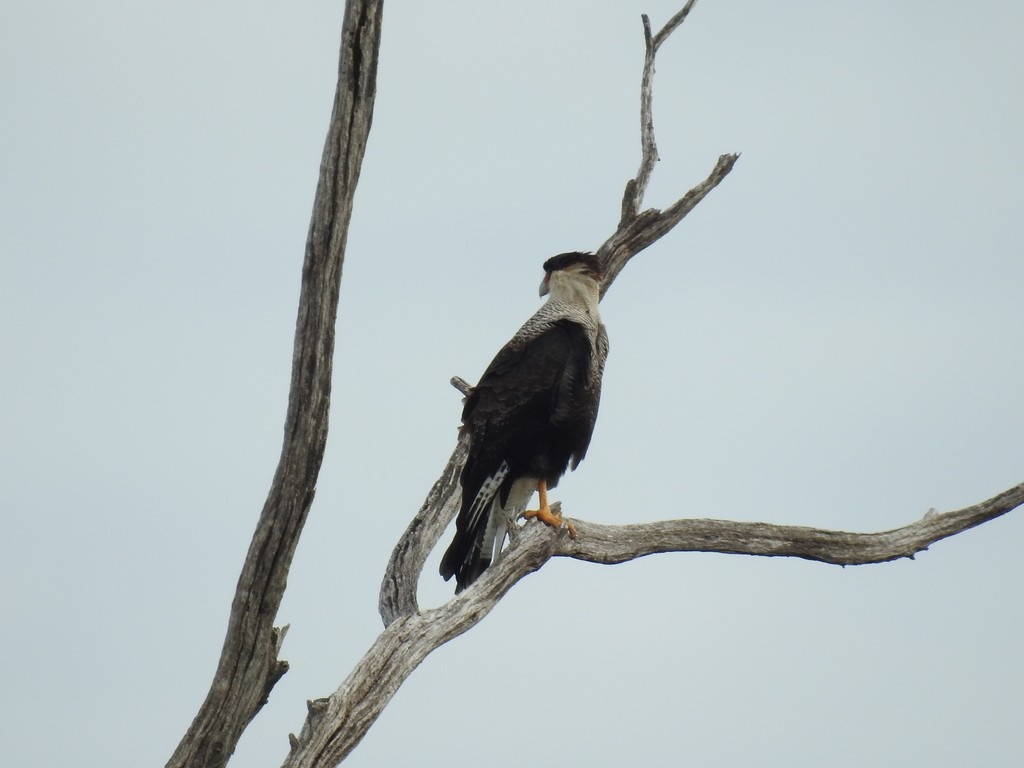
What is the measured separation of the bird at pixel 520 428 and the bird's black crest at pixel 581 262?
43cm

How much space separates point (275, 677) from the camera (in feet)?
14.2

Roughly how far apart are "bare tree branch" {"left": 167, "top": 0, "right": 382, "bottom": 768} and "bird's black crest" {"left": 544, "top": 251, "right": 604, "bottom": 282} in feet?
8.29

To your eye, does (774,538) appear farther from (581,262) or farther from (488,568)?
(581,262)

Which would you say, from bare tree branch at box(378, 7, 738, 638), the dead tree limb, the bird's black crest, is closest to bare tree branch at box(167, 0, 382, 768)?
the dead tree limb

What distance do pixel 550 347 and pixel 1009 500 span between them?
87.0 inches

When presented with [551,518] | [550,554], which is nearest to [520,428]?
[551,518]

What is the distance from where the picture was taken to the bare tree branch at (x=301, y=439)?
3.75m

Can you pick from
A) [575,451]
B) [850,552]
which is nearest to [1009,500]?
[850,552]

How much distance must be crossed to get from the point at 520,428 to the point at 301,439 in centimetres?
177

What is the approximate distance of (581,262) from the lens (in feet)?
20.6

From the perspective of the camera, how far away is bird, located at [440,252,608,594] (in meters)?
5.58

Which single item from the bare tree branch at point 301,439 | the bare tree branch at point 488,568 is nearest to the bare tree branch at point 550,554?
the bare tree branch at point 488,568

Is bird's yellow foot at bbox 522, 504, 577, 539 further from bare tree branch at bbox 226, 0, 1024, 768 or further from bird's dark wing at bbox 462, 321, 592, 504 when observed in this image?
bird's dark wing at bbox 462, 321, 592, 504

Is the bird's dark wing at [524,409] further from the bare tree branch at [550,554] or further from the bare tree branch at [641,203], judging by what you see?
the bare tree branch at [550,554]
